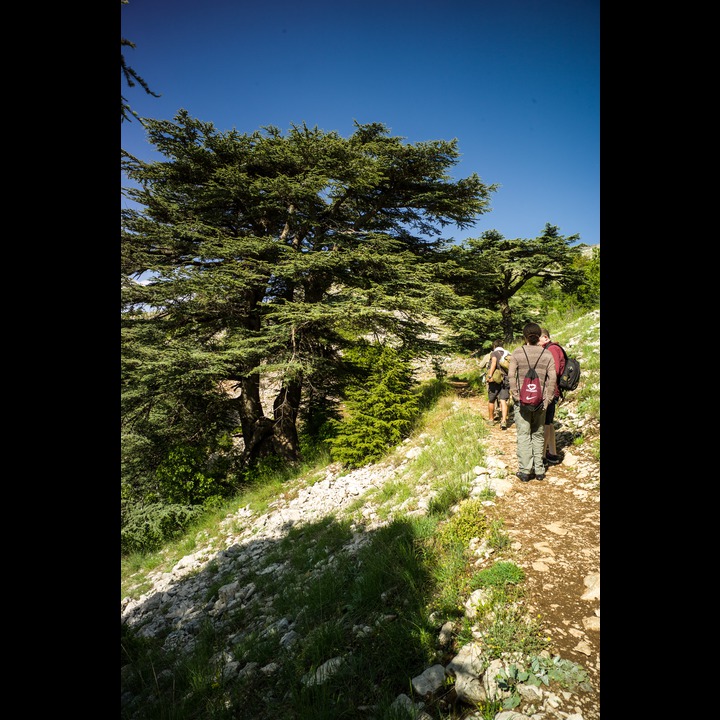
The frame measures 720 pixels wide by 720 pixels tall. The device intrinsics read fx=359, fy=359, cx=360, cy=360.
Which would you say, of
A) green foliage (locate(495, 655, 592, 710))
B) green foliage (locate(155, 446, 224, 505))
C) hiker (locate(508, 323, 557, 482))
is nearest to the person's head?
hiker (locate(508, 323, 557, 482))

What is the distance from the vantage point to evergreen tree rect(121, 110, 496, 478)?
Answer: 10.9 meters

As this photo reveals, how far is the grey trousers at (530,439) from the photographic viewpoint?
18.4 ft

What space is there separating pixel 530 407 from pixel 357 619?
3.73m

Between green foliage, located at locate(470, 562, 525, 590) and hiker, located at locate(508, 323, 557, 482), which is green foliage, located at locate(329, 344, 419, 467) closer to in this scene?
hiker, located at locate(508, 323, 557, 482)

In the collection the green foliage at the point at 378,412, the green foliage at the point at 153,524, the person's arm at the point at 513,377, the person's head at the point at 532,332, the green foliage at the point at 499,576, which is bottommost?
the green foliage at the point at 153,524

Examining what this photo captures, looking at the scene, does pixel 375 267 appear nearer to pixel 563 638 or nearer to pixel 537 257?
pixel 563 638

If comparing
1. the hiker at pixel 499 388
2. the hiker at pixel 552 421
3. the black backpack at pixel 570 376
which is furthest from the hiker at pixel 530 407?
the hiker at pixel 499 388

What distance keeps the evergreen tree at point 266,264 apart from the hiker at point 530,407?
18.1ft

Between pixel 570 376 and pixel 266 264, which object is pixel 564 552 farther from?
pixel 266 264

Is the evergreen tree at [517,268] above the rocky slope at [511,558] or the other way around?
above

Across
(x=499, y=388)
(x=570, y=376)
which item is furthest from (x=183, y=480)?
(x=570, y=376)

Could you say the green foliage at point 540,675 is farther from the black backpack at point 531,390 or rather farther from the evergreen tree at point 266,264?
the evergreen tree at point 266,264
